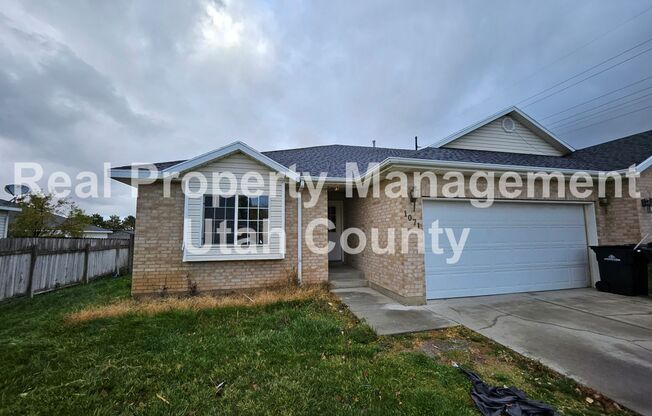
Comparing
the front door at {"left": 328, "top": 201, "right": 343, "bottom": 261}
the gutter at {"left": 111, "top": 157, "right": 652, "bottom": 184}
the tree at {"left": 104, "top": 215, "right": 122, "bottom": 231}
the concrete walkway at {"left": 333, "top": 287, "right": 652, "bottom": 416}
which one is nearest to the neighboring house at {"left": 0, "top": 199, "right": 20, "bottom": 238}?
the gutter at {"left": 111, "top": 157, "right": 652, "bottom": 184}

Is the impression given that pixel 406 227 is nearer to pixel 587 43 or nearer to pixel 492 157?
pixel 492 157

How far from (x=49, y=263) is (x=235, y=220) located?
19.5 feet

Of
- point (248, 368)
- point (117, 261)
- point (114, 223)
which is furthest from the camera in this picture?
point (114, 223)

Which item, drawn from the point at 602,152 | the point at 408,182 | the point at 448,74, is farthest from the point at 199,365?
the point at 448,74

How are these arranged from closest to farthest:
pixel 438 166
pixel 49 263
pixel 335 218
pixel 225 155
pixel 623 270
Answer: pixel 438 166
pixel 623 270
pixel 225 155
pixel 49 263
pixel 335 218

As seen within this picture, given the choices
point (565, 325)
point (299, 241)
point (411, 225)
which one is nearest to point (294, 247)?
point (299, 241)

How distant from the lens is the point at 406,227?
6.14 meters

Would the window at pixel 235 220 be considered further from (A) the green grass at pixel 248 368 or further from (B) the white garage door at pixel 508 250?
(B) the white garage door at pixel 508 250

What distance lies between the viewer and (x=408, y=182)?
6.18 metres

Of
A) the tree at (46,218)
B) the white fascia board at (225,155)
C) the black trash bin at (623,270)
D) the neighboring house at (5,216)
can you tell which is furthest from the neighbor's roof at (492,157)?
the tree at (46,218)

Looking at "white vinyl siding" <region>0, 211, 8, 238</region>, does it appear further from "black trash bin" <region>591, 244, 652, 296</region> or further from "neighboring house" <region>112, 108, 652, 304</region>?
"black trash bin" <region>591, 244, 652, 296</region>

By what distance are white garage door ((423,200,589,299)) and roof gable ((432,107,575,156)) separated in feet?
9.61

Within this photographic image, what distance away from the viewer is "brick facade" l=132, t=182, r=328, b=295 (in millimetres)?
6762

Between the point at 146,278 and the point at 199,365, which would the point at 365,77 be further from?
the point at 199,365
